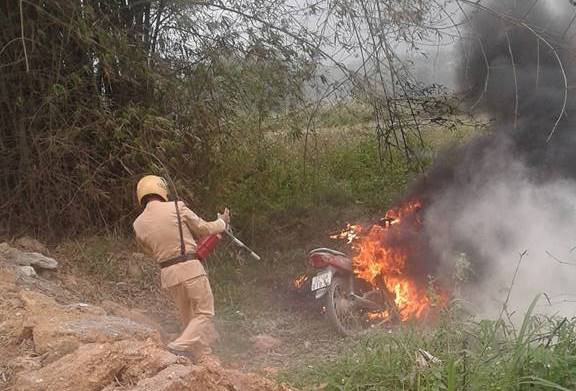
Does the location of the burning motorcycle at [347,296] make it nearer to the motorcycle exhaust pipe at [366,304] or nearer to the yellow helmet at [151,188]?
the motorcycle exhaust pipe at [366,304]

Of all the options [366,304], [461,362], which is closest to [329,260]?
[366,304]

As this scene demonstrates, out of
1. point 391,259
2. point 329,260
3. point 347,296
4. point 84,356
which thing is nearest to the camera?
point 84,356

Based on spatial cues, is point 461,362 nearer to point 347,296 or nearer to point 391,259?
point 347,296

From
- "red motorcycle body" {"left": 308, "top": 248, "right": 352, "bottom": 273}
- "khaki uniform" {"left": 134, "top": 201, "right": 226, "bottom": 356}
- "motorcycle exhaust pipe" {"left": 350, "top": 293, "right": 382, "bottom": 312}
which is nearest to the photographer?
"khaki uniform" {"left": 134, "top": 201, "right": 226, "bottom": 356}

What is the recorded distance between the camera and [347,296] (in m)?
7.15

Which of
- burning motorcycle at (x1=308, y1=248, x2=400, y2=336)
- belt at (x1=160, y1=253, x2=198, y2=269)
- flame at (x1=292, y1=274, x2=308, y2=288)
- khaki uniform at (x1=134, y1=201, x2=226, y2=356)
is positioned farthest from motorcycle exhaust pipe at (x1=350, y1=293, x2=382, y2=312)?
belt at (x1=160, y1=253, x2=198, y2=269)


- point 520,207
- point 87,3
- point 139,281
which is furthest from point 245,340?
point 87,3

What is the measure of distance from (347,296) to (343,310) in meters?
0.17

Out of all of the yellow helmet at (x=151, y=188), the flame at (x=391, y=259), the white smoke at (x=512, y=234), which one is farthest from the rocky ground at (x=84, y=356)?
the white smoke at (x=512, y=234)

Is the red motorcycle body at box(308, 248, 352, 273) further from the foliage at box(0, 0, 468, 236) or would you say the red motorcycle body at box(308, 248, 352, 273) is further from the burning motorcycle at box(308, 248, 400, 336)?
the foliage at box(0, 0, 468, 236)

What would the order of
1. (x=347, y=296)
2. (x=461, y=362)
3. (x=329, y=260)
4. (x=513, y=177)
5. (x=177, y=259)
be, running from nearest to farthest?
(x=461, y=362)
(x=177, y=259)
(x=329, y=260)
(x=347, y=296)
(x=513, y=177)

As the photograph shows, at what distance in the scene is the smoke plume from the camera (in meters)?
7.12

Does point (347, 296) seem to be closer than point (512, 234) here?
Yes

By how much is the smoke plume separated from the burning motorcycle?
756 millimetres
